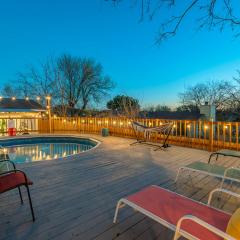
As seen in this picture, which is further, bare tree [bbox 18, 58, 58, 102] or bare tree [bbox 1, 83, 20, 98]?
bare tree [bbox 1, 83, 20, 98]

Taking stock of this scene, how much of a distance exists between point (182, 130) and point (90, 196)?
17.9 ft

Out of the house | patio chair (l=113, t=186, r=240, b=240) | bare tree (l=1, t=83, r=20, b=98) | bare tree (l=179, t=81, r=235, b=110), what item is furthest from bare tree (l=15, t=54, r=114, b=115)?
patio chair (l=113, t=186, r=240, b=240)

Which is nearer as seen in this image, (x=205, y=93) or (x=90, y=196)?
(x=90, y=196)

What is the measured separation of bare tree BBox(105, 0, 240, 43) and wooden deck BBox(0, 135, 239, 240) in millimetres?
2619

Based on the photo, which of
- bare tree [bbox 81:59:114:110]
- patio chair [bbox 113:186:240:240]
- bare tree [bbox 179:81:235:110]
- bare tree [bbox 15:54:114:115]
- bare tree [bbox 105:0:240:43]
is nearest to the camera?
patio chair [bbox 113:186:240:240]

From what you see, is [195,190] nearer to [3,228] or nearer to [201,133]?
[3,228]

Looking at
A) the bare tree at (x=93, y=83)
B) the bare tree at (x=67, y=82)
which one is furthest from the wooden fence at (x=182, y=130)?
the bare tree at (x=93, y=83)

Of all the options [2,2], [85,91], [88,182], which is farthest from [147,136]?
[85,91]

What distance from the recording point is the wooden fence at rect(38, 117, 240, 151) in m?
6.06

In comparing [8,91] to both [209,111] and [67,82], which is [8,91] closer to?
[67,82]

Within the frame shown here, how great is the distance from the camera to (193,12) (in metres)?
3.02

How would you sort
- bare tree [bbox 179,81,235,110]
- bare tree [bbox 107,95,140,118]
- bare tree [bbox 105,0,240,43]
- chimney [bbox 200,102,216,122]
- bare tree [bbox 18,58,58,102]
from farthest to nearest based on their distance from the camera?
bare tree [bbox 179,81,235,110]
bare tree [bbox 18,58,58,102]
bare tree [bbox 107,95,140,118]
chimney [bbox 200,102,216,122]
bare tree [bbox 105,0,240,43]

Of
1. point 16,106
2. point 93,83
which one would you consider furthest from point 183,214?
point 93,83

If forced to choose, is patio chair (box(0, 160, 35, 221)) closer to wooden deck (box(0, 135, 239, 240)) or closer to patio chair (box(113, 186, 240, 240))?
wooden deck (box(0, 135, 239, 240))
